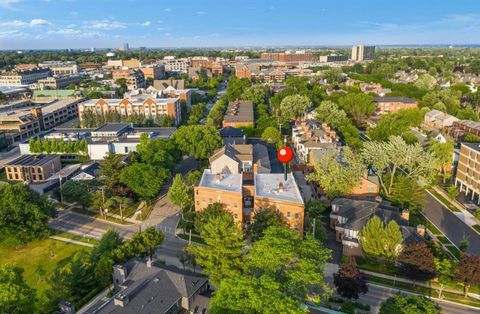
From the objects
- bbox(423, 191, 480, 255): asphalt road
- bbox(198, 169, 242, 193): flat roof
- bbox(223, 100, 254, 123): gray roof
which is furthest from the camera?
bbox(223, 100, 254, 123): gray roof

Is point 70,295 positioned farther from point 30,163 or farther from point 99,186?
point 30,163

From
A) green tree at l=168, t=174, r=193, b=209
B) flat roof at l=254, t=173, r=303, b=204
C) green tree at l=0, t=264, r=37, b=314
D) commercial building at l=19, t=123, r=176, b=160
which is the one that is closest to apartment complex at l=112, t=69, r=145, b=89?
commercial building at l=19, t=123, r=176, b=160

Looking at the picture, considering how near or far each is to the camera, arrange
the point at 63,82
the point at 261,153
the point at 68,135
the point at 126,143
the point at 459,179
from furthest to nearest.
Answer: the point at 63,82 → the point at 68,135 → the point at 126,143 → the point at 261,153 → the point at 459,179

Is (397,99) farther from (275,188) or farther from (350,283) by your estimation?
(350,283)

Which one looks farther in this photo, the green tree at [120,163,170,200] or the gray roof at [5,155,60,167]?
the gray roof at [5,155,60,167]

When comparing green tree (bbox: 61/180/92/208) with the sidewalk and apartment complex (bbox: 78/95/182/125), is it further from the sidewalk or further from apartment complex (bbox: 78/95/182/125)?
the sidewalk

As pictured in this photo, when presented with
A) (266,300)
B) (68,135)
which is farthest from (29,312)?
(68,135)
